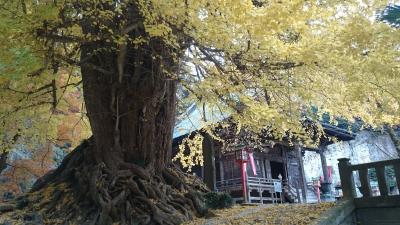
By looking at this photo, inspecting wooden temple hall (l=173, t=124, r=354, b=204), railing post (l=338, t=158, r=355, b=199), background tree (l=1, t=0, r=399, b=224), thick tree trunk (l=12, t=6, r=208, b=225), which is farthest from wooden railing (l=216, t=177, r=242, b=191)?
railing post (l=338, t=158, r=355, b=199)

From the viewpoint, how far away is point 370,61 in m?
5.75

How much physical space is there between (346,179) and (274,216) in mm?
2212

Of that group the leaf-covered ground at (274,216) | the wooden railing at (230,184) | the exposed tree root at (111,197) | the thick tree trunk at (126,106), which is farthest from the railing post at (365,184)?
the wooden railing at (230,184)

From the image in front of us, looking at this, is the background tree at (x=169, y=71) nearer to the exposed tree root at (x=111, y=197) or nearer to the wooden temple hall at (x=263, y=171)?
the exposed tree root at (x=111, y=197)

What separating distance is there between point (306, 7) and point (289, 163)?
15.8 meters

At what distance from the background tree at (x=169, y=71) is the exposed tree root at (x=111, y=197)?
0.09 feet

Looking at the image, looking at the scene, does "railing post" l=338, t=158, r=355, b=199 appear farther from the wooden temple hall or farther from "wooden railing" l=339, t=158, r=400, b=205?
the wooden temple hall

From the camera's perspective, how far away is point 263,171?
743 inches

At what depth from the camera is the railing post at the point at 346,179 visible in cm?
855

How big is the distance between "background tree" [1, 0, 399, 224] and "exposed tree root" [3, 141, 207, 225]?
3 cm

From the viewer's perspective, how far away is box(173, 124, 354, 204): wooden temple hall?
1681 centimetres

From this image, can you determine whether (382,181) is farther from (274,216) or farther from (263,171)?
(263,171)

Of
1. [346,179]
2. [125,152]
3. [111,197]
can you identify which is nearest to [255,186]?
[346,179]

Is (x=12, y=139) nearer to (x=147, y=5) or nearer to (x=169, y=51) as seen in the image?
(x=169, y=51)
